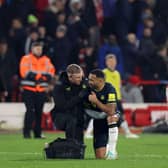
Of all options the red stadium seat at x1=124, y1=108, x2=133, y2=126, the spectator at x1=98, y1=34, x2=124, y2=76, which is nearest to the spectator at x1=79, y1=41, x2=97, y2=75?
the spectator at x1=98, y1=34, x2=124, y2=76

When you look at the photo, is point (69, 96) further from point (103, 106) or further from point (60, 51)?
point (60, 51)

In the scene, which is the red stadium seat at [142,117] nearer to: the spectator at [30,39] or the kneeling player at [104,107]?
the spectator at [30,39]

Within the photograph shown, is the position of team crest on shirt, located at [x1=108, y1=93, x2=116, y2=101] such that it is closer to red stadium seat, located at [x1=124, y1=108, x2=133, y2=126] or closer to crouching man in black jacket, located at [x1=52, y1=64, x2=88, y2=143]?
crouching man in black jacket, located at [x1=52, y1=64, x2=88, y2=143]

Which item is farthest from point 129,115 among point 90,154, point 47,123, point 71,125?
point 71,125

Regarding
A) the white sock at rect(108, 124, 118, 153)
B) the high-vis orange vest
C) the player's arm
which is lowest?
the white sock at rect(108, 124, 118, 153)

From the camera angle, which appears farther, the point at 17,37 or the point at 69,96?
the point at 17,37

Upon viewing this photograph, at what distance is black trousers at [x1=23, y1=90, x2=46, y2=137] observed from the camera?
23.1 meters

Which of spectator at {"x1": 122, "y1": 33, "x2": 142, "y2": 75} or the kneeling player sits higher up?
spectator at {"x1": 122, "y1": 33, "x2": 142, "y2": 75}

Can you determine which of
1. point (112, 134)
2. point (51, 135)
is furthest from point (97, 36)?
point (112, 134)

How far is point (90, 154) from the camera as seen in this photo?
1761 centimetres

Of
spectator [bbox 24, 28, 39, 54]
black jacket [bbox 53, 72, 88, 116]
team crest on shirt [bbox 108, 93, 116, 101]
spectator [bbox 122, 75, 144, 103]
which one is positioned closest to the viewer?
team crest on shirt [bbox 108, 93, 116, 101]

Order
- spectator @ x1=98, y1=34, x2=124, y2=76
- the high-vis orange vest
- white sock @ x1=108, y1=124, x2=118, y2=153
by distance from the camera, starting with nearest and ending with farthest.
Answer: white sock @ x1=108, y1=124, x2=118, y2=153
the high-vis orange vest
spectator @ x1=98, y1=34, x2=124, y2=76

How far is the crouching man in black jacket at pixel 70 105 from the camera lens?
1639 centimetres

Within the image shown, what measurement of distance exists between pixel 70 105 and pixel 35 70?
23.3 ft
